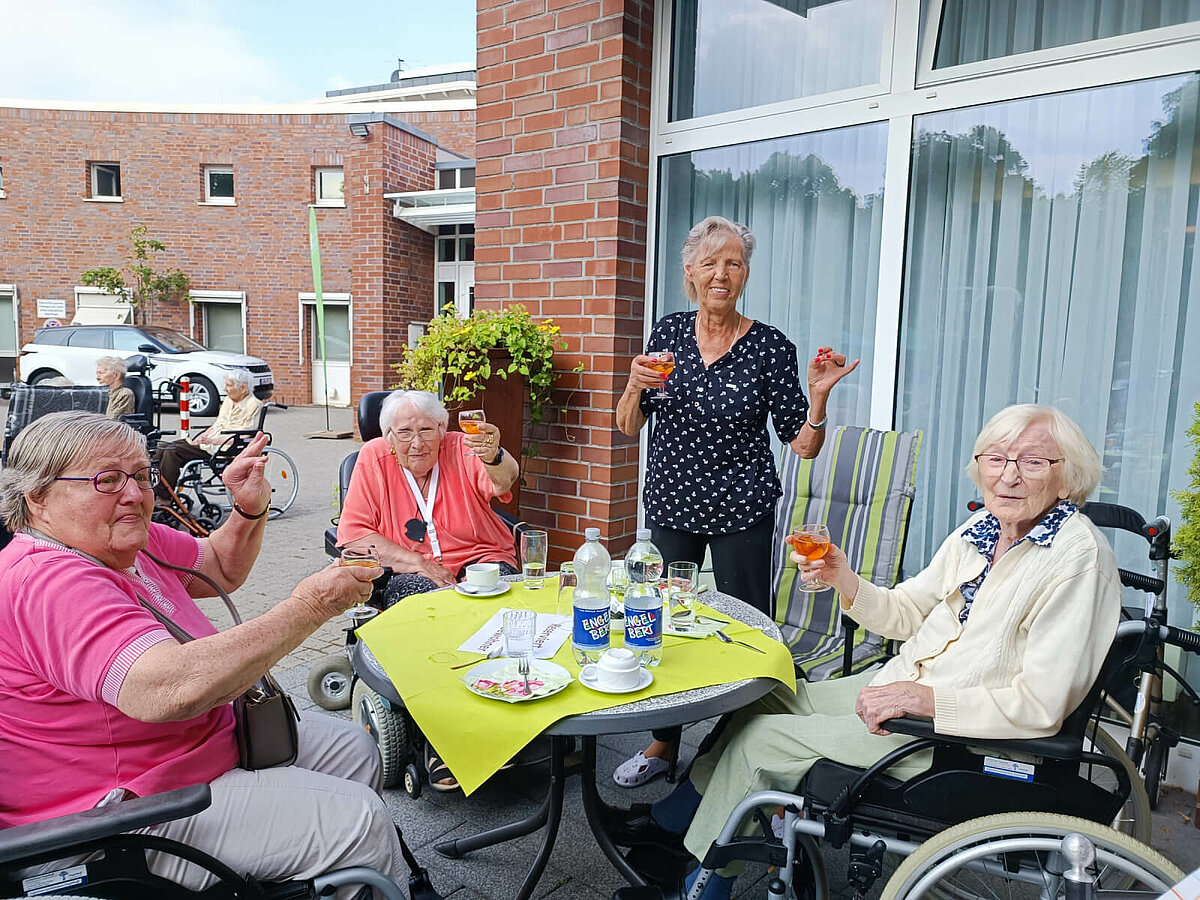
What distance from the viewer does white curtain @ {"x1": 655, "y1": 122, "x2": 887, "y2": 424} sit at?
371 centimetres

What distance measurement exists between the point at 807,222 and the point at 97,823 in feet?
11.6

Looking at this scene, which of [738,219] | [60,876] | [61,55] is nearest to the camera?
[60,876]

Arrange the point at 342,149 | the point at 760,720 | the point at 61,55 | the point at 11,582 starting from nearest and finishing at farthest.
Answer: the point at 11,582 → the point at 760,720 → the point at 342,149 → the point at 61,55

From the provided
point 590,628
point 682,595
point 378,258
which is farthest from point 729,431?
point 378,258

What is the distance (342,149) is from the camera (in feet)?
52.6

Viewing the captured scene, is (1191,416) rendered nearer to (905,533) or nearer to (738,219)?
(905,533)

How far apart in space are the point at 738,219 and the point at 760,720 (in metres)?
2.82

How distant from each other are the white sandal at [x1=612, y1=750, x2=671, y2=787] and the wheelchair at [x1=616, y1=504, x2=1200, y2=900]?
0.87 meters

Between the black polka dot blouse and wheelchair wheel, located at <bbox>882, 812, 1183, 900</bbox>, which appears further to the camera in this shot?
the black polka dot blouse

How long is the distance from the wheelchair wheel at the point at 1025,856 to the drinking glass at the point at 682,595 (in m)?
0.78

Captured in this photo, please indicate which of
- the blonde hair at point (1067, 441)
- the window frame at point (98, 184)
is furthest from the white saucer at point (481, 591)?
the window frame at point (98, 184)

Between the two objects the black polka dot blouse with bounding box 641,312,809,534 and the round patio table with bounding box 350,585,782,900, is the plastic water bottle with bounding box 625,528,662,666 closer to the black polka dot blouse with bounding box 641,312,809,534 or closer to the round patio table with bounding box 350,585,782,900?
the round patio table with bounding box 350,585,782,900

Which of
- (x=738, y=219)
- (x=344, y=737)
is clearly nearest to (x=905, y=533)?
(x=738, y=219)

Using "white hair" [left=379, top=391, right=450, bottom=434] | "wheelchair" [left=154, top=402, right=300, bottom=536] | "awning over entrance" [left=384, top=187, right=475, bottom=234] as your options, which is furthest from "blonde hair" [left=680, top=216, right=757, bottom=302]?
"awning over entrance" [left=384, top=187, right=475, bottom=234]
